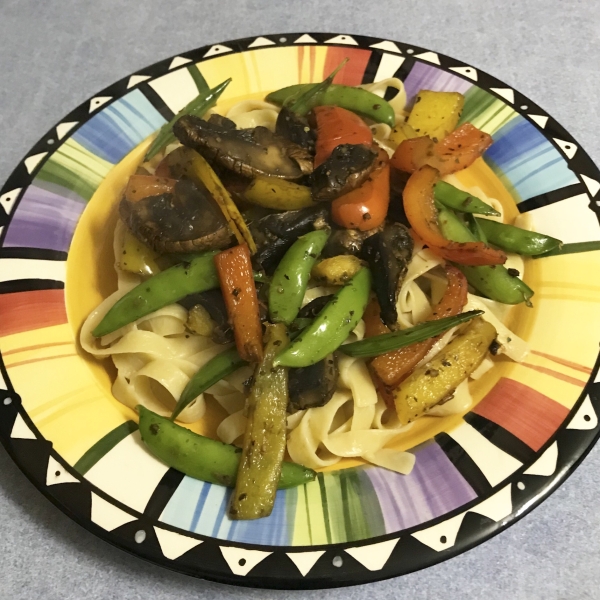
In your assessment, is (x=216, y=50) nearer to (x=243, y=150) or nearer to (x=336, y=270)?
(x=243, y=150)

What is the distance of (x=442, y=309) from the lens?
9.51 feet

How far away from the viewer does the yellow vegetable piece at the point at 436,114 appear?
11.9ft

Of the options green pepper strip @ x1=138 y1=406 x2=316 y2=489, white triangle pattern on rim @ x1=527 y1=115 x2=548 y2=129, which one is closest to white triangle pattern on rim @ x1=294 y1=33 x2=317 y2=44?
white triangle pattern on rim @ x1=527 y1=115 x2=548 y2=129

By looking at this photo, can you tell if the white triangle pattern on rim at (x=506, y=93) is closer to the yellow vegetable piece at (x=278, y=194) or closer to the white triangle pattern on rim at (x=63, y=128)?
the yellow vegetable piece at (x=278, y=194)

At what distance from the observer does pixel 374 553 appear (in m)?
2.24

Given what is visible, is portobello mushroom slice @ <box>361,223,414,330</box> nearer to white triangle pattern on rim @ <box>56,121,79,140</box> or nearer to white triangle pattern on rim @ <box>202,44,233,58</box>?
white triangle pattern on rim @ <box>202,44,233,58</box>

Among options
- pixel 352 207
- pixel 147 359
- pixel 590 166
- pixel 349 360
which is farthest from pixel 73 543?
pixel 590 166

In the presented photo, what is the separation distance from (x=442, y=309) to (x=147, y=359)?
64.1 inches

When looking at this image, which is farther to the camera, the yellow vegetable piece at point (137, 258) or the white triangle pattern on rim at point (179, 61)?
the white triangle pattern on rim at point (179, 61)

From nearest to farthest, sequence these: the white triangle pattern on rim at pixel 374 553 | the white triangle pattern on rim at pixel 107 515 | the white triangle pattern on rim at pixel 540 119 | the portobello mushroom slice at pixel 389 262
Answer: the white triangle pattern on rim at pixel 374 553 < the white triangle pattern on rim at pixel 107 515 < the portobello mushroom slice at pixel 389 262 < the white triangle pattern on rim at pixel 540 119

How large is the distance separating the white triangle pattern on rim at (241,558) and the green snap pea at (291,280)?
1039 millimetres

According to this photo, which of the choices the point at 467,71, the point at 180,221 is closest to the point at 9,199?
the point at 180,221

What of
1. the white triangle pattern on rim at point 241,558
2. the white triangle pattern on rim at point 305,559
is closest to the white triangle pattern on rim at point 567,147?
the white triangle pattern on rim at point 305,559

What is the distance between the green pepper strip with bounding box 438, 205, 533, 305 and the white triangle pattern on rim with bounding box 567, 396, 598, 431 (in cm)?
67
